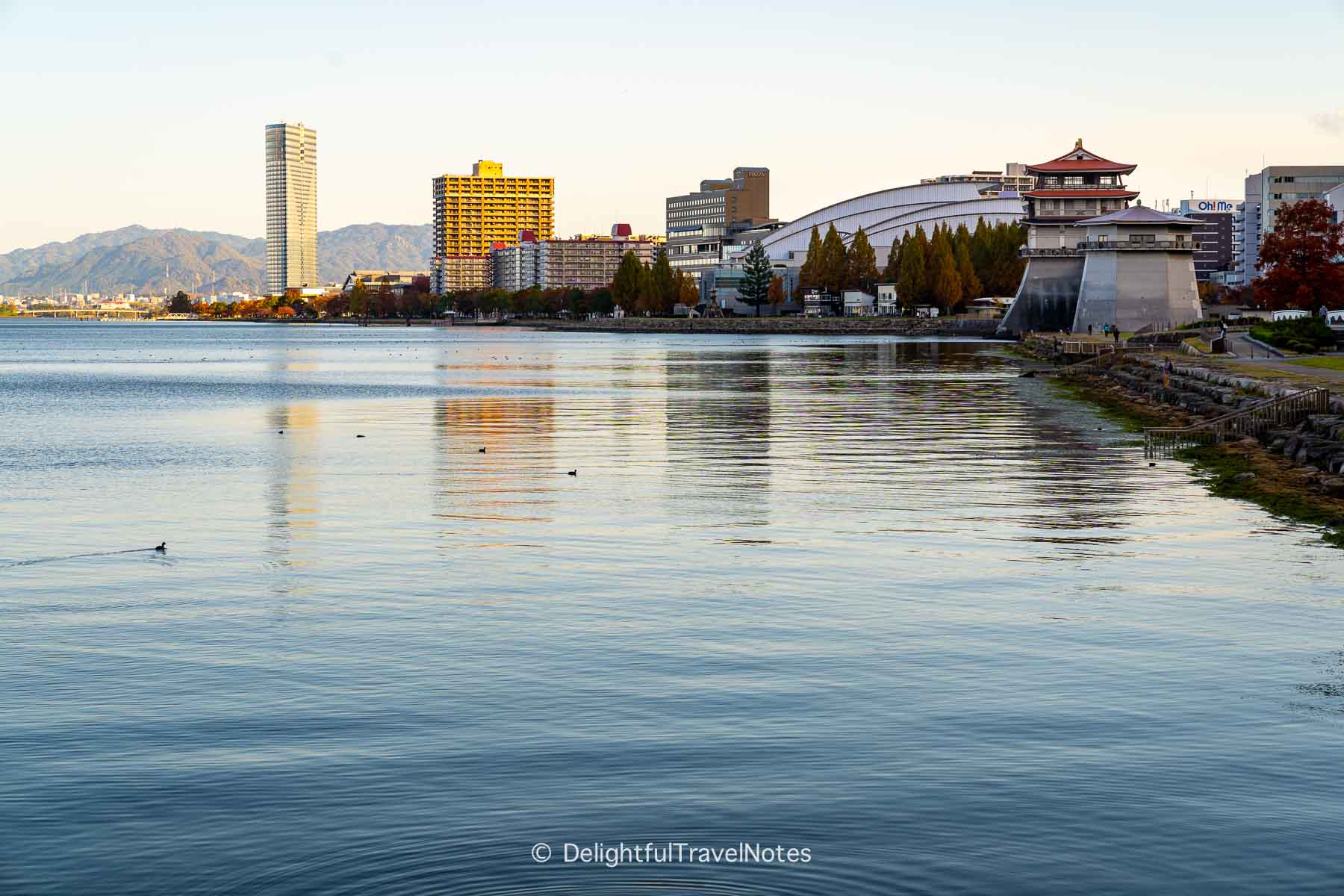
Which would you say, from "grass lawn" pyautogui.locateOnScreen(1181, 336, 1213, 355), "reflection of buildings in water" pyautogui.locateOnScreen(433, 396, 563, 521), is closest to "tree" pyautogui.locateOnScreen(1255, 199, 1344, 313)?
"grass lawn" pyautogui.locateOnScreen(1181, 336, 1213, 355)

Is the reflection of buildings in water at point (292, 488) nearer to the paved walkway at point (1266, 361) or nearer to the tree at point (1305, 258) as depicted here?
the paved walkway at point (1266, 361)

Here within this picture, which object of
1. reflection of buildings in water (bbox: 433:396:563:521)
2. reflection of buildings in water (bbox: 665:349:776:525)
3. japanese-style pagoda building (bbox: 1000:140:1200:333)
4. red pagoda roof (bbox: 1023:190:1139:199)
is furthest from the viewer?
red pagoda roof (bbox: 1023:190:1139:199)

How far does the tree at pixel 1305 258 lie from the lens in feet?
344

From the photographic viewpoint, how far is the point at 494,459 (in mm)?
45000

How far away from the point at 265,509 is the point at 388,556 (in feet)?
26.1

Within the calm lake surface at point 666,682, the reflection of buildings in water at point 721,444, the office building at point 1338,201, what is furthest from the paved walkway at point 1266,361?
the office building at point 1338,201

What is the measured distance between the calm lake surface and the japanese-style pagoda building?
323 feet

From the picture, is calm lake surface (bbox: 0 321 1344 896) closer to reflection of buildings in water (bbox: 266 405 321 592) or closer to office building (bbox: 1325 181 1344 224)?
reflection of buildings in water (bbox: 266 405 321 592)

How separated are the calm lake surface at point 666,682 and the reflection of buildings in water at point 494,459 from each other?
0.86 feet

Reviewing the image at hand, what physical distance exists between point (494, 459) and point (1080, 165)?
118 m

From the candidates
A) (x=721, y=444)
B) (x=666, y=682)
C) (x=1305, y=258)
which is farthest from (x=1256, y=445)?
(x=1305, y=258)

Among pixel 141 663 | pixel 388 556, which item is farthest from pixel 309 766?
pixel 388 556

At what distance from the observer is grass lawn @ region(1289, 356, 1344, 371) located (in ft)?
207

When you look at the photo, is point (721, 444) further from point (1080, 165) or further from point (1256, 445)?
point (1080, 165)
